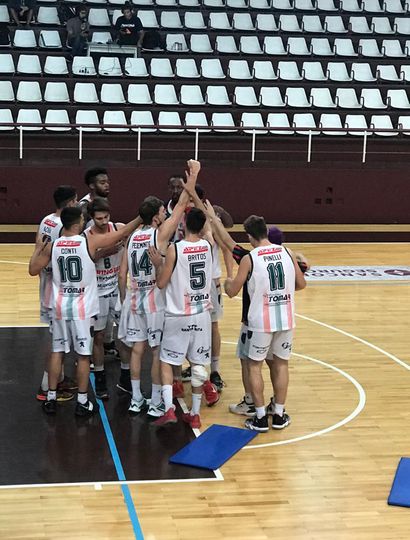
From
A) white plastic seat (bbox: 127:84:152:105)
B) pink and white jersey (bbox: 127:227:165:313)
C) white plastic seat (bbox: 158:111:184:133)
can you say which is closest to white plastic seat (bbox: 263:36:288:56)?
white plastic seat (bbox: 127:84:152:105)

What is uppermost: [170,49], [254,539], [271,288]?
[170,49]

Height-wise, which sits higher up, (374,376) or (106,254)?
(106,254)

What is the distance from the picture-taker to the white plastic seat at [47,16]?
19.7 m

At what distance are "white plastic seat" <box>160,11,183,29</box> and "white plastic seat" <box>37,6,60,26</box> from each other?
84.8 inches

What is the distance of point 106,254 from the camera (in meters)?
8.62

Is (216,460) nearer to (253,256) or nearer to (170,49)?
(253,256)

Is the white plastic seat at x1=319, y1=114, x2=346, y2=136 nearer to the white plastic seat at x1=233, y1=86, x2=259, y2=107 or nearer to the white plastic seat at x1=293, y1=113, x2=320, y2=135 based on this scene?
the white plastic seat at x1=293, y1=113, x2=320, y2=135

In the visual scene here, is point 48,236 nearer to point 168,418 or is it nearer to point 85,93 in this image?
point 168,418

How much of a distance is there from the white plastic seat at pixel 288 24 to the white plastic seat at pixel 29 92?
566 cm

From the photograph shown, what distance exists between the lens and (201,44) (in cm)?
1966

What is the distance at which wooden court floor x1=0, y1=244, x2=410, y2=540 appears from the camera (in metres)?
6.35

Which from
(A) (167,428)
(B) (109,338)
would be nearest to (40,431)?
(A) (167,428)

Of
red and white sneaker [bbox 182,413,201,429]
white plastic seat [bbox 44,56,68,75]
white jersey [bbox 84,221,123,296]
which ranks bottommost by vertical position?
red and white sneaker [bbox 182,413,201,429]

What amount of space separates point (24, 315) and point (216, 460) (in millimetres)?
4934
